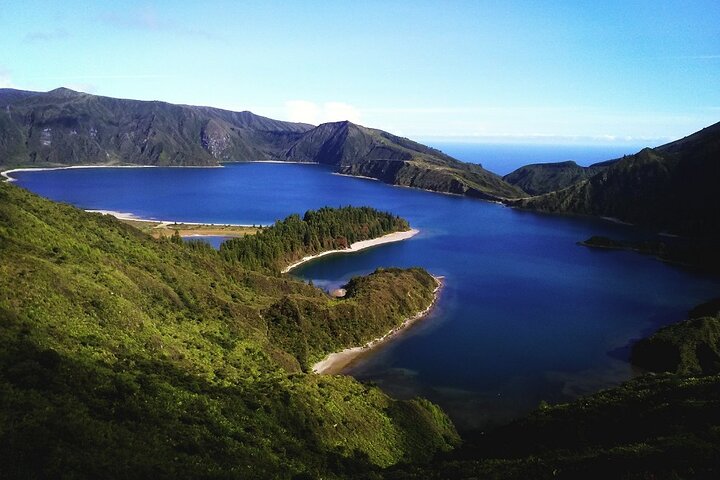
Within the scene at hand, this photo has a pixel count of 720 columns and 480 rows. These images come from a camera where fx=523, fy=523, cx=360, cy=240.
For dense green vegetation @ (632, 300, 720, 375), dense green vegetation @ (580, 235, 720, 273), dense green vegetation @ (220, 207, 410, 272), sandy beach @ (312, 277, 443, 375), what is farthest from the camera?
dense green vegetation @ (580, 235, 720, 273)

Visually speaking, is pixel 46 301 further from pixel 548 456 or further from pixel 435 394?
pixel 435 394

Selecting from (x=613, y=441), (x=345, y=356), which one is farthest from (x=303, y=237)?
(x=613, y=441)

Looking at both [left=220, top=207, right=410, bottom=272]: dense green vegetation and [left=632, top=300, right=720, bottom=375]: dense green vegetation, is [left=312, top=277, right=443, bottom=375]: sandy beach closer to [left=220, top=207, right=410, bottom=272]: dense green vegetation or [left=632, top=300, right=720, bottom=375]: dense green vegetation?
[left=632, top=300, right=720, bottom=375]: dense green vegetation

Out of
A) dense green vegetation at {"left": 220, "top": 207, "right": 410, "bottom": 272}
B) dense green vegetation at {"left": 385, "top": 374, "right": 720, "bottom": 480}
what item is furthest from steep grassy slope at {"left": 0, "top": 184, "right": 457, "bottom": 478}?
dense green vegetation at {"left": 220, "top": 207, "right": 410, "bottom": 272}

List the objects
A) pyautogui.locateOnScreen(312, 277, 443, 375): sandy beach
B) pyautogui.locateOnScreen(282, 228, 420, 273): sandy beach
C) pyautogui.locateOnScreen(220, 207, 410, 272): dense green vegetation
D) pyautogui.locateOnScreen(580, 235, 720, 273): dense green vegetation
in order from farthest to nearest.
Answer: pyautogui.locateOnScreen(580, 235, 720, 273): dense green vegetation < pyautogui.locateOnScreen(282, 228, 420, 273): sandy beach < pyautogui.locateOnScreen(220, 207, 410, 272): dense green vegetation < pyautogui.locateOnScreen(312, 277, 443, 375): sandy beach

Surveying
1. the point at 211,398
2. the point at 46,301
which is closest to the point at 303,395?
the point at 211,398

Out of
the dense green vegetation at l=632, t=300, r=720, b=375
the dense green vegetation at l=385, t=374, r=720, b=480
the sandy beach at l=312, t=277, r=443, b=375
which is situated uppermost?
the dense green vegetation at l=385, t=374, r=720, b=480
